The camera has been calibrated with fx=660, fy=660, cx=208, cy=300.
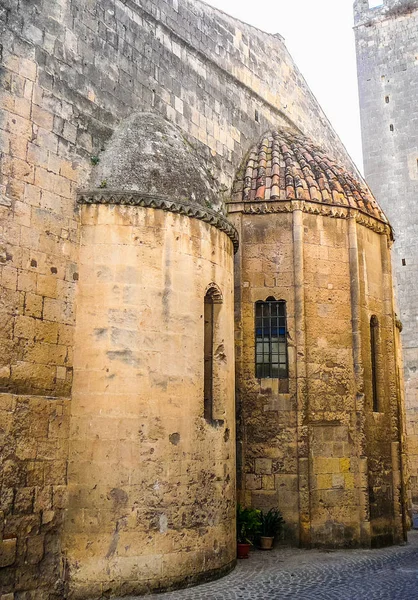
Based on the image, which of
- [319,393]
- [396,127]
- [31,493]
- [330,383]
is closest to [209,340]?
[319,393]

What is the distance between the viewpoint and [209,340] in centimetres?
1035

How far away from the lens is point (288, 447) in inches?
464

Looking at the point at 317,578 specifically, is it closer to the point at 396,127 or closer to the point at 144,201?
the point at 144,201

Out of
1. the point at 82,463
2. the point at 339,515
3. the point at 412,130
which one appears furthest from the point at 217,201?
the point at 412,130

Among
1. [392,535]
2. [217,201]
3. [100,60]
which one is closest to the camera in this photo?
[100,60]

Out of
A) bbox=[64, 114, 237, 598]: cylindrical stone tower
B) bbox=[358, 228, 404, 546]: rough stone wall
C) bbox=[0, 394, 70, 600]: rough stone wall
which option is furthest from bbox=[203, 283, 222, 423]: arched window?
bbox=[358, 228, 404, 546]: rough stone wall

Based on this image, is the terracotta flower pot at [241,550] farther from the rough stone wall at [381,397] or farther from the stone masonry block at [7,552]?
the stone masonry block at [7,552]

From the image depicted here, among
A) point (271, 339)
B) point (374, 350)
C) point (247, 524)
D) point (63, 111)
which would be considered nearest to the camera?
point (63, 111)

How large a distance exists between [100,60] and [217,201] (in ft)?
9.63

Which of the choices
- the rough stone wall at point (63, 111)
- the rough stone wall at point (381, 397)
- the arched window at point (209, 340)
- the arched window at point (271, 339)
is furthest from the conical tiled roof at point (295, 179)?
the arched window at point (209, 340)

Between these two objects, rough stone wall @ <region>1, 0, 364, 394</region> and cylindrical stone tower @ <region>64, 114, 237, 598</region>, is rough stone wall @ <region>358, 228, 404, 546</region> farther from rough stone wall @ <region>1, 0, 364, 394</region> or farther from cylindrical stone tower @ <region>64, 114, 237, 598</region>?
rough stone wall @ <region>1, 0, 364, 394</region>

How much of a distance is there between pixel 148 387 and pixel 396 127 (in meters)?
18.7

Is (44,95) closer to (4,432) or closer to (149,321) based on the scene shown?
(149,321)

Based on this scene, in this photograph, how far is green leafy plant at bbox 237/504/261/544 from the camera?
10812 mm
